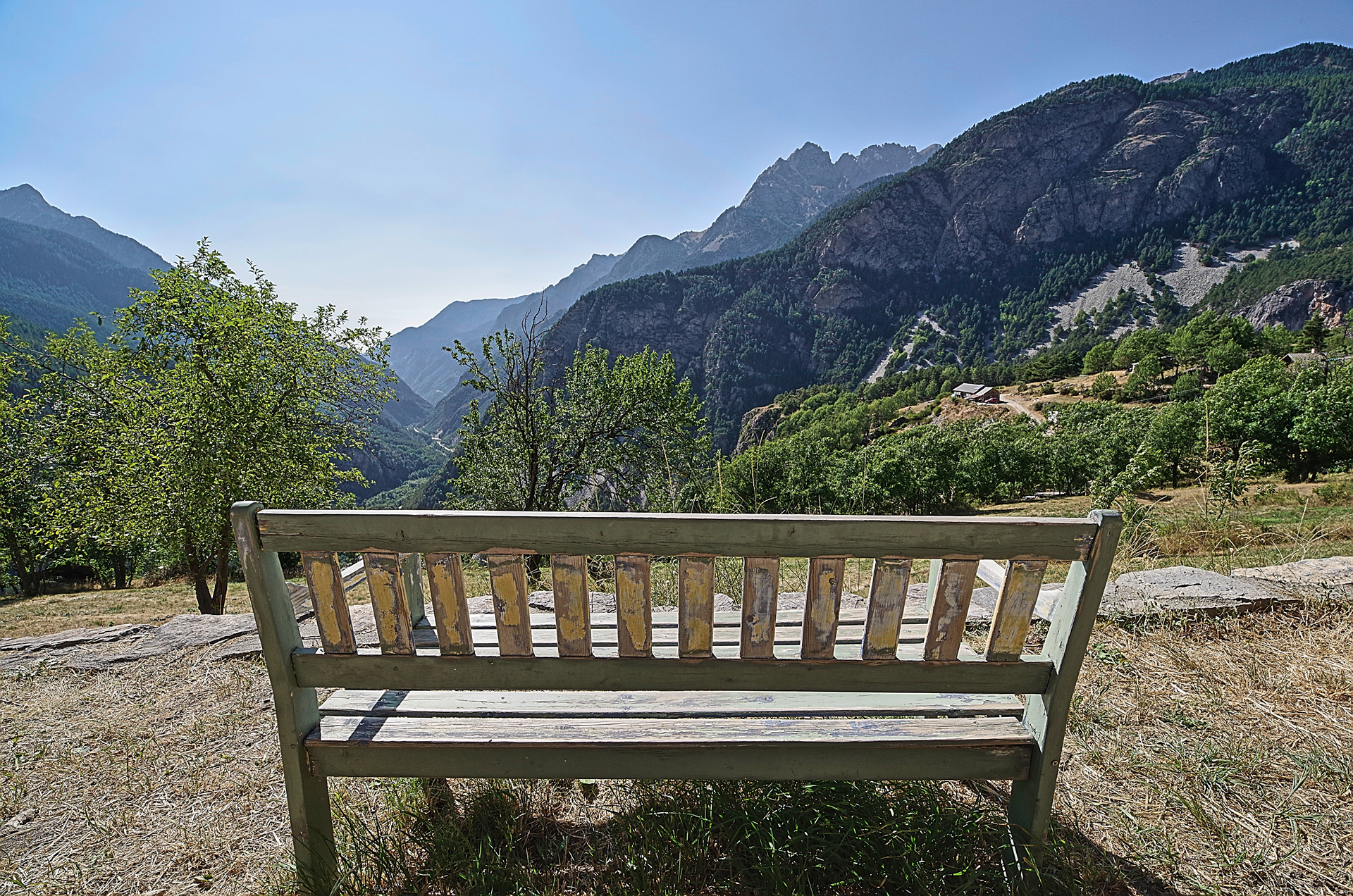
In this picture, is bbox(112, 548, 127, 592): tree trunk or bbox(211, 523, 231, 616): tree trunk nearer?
bbox(211, 523, 231, 616): tree trunk

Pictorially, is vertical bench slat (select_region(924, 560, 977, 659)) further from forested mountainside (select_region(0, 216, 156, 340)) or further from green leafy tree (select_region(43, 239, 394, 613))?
forested mountainside (select_region(0, 216, 156, 340))

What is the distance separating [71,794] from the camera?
212 centimetres

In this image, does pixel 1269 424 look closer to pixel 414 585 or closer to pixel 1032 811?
pixel 1032 811

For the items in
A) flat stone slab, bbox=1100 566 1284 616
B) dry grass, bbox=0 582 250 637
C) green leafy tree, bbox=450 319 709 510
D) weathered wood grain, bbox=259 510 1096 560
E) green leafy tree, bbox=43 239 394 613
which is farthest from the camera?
green leafy tree, bbox=450 319 709 510

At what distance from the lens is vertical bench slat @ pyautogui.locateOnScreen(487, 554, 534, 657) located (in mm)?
1319

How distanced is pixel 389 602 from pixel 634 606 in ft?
1.96

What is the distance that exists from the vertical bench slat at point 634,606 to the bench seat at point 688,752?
259 mm

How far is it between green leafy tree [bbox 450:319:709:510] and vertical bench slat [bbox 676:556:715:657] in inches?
303

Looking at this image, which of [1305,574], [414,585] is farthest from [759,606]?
[1305,574]

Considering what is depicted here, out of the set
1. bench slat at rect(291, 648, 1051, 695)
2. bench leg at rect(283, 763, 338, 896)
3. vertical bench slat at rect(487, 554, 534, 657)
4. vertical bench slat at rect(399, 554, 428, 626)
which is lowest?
bench leg at rect(283, 763, 338, 896)

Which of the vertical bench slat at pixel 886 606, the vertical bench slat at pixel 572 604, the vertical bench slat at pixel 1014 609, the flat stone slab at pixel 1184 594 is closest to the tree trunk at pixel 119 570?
the vertical bench slat at pixel 572 604

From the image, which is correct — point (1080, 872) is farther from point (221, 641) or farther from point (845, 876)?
point (221, 641)

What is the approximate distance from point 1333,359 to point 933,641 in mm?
44811

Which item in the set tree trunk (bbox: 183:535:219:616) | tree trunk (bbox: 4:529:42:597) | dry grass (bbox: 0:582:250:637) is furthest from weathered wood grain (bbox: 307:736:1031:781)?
tree trunk (bbox: 4:529:42:597)
